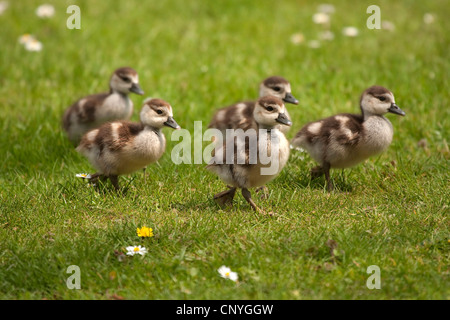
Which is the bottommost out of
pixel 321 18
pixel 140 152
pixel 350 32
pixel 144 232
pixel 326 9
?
pixel 144 232

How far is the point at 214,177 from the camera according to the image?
18.3ft

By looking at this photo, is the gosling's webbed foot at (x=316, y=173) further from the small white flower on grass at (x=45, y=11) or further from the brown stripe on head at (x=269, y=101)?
the small white flower on grass at (x=45, y=11)

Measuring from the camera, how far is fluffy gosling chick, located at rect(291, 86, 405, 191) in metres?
5.34

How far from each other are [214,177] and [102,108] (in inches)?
64.1

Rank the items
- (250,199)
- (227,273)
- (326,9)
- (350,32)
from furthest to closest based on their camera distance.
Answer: (326,9) → (350,32) → (250,199) → (227,273)

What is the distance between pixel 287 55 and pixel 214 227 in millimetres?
4814

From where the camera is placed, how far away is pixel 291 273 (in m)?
3.92

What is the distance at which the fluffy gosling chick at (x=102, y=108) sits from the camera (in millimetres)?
6414

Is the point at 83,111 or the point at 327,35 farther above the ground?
the point at 327,35

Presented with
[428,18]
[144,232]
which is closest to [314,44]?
[428,18]

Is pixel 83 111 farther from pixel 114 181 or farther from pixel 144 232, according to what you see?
pixel 144 232

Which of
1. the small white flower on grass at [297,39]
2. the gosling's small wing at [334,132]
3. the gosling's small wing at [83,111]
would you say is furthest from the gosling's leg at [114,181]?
the small white flower on grass at [297,39]

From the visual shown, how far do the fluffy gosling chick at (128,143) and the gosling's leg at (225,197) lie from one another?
27.1 inches
